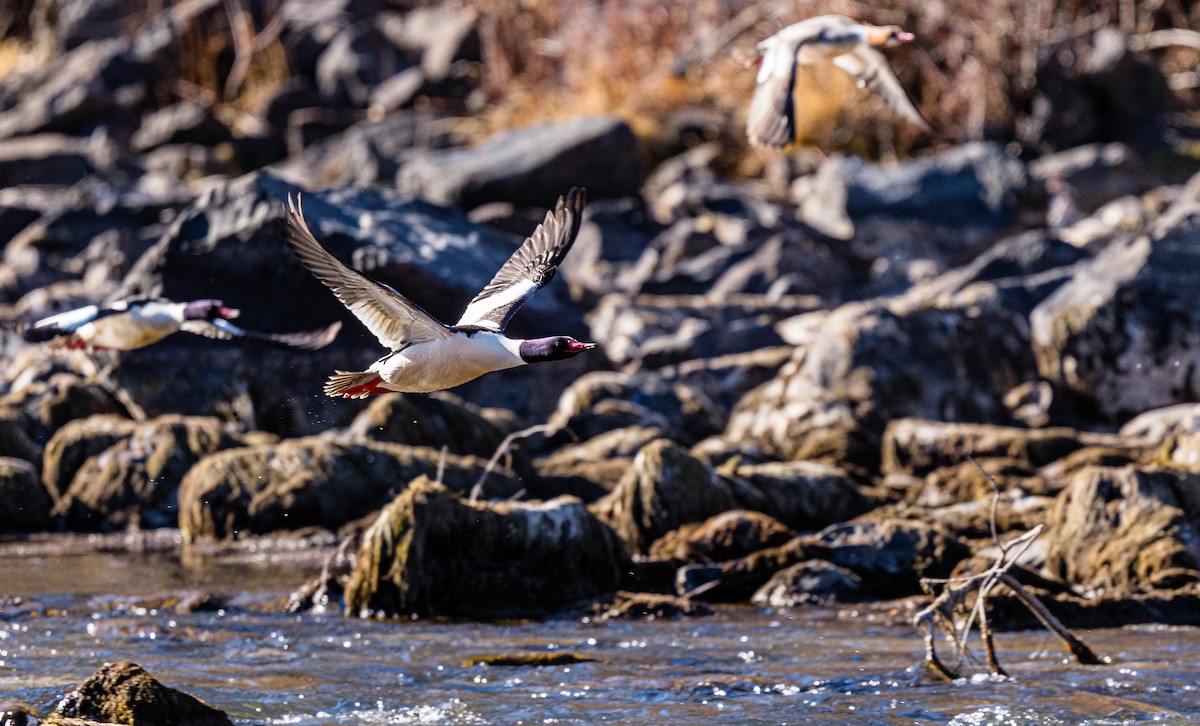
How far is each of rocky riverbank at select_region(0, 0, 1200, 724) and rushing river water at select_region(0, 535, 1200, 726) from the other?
0.39 meters

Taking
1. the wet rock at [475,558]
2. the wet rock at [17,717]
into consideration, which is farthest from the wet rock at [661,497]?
the wet rock at [17,717]

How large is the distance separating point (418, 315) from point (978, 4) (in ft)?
50.7

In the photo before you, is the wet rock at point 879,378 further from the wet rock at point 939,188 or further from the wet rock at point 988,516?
the wet rock at point 939,188

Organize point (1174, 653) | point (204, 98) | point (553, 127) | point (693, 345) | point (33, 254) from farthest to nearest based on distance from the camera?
point (204, 98) < point (553, 127) < point (33, 254) < point (693, 345) < point (1174, 653)

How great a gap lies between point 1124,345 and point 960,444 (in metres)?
2.04

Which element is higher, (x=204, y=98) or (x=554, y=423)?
(x=204, y=98)

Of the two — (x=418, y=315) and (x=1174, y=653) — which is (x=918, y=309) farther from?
(x=418, y=315)

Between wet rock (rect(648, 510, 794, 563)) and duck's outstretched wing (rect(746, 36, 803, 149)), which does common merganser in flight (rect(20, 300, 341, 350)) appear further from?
wet rock (rect(648, 510, 794, 563))

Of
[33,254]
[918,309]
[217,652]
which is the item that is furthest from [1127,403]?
[33,254]

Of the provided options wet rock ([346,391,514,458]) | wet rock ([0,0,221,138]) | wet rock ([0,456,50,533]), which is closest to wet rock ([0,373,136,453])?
wet rock ([0,456,50,533])

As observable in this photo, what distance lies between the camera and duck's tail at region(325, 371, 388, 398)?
6.70 meters

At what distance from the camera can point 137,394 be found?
1295 cm

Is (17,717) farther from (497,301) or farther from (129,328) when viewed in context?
(129,328)

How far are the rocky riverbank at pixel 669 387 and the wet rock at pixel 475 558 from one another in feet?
0.05
